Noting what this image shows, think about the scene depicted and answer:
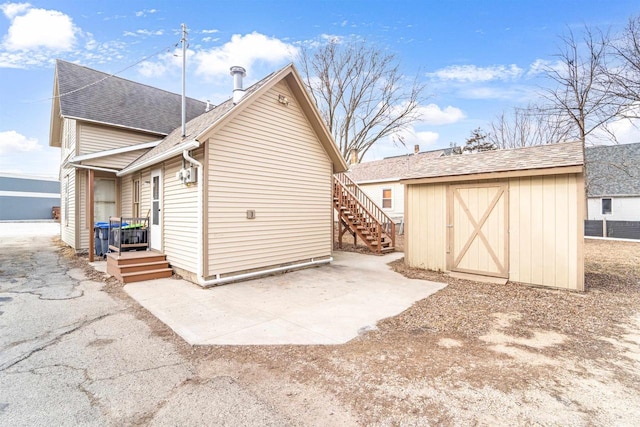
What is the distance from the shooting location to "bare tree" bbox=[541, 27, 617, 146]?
1078cm

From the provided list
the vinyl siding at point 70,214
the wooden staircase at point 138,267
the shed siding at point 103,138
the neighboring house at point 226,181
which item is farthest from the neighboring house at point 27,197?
the wooden staircase at point 138,267

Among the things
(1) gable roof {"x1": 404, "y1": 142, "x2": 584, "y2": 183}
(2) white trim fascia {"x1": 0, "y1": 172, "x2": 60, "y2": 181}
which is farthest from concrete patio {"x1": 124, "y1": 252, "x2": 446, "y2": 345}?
(2) white trim fascia {"x1": 0, "y1": 172, "x2": 60, "y2": 181}

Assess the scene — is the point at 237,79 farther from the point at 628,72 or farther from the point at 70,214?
the point at 628,72

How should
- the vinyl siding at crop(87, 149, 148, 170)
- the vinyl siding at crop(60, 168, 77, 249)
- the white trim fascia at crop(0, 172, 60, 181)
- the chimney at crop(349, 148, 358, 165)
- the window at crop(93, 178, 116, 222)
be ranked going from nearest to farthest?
the vinyl siding at crop(87, 149, 148, 170) → the vinyl siding at crop(60, 168, 77, 249) → the window at crop(93, 178, 116, 222) → the chimney at crop(349, 148, 358, 165) → the white trim fascia at crop(0, 172, 60, 181)

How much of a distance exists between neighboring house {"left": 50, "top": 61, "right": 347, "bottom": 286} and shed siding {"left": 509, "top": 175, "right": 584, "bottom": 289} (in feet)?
15.3

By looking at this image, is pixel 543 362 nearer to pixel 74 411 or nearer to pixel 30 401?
pixel 74 411

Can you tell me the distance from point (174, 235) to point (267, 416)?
227 inches

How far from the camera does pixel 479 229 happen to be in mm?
6797

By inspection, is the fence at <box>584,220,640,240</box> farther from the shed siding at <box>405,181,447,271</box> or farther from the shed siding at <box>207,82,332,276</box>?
the shed siding at <box>207,82,332,276</box>

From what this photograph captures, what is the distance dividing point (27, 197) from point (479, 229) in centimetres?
3946

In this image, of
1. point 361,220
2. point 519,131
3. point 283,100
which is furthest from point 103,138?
point 519,131

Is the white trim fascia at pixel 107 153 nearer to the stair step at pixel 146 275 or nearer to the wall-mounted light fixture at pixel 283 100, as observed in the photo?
the stair step at pixel 146 275

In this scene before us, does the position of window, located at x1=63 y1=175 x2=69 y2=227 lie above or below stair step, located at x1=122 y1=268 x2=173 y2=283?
above

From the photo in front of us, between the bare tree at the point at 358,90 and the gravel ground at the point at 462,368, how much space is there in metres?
16.0
